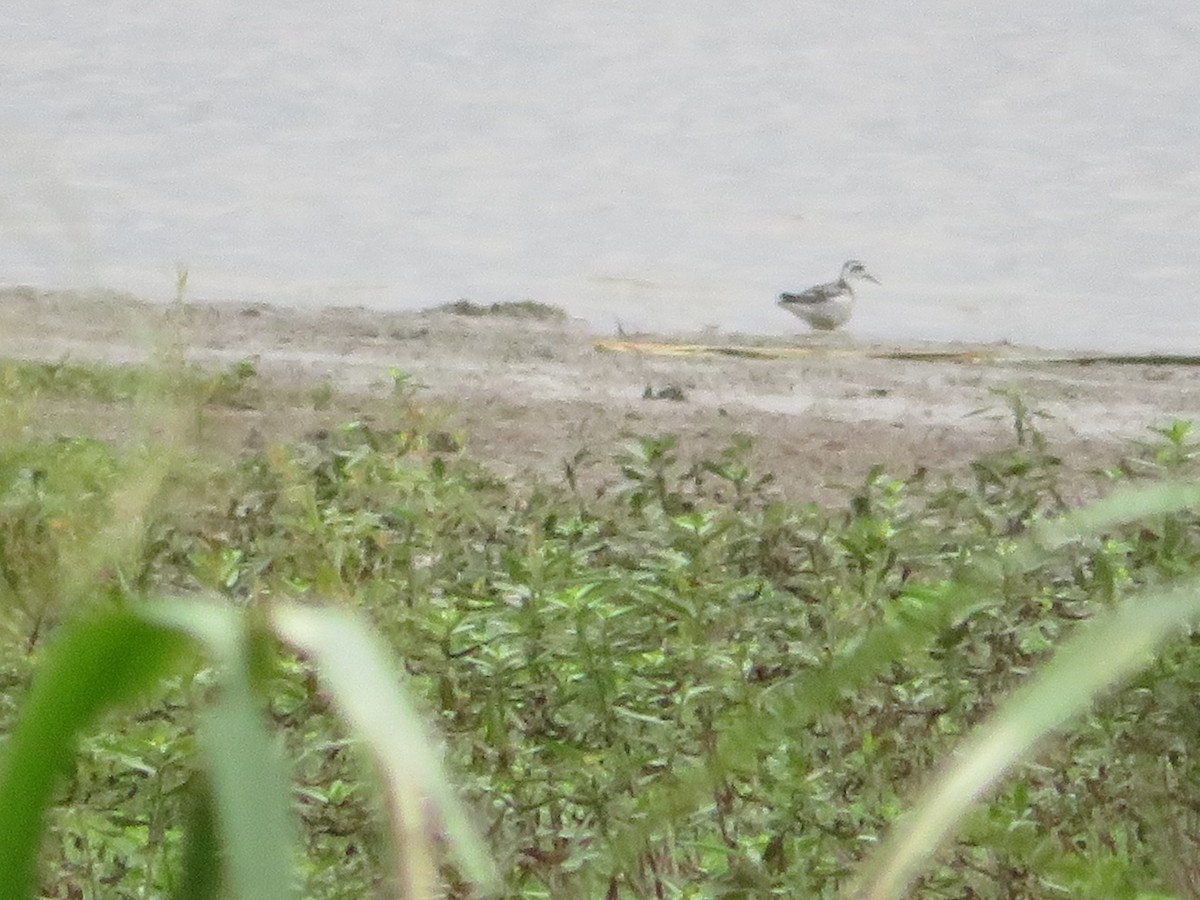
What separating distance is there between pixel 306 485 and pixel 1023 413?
111 centimetres

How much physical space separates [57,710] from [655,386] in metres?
5.10

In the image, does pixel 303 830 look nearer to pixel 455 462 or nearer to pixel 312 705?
pixel 312 705

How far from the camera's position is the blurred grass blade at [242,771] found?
75 cm

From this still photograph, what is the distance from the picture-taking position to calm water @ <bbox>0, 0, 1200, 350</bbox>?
7230 millimetres

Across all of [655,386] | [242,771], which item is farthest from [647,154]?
[242,771]

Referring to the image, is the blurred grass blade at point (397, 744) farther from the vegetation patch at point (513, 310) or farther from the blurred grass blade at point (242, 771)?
the vegetation patch at point (513, 310)

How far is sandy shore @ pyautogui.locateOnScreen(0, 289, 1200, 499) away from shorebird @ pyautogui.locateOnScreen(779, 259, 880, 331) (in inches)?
3.1

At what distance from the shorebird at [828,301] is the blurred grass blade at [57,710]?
5767 mm

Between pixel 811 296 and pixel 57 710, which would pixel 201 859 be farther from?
pixel 811 296

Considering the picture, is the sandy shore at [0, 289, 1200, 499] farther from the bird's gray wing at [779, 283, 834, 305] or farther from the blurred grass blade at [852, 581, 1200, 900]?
the blurred grass blade at [852, 581, 1200, 900]

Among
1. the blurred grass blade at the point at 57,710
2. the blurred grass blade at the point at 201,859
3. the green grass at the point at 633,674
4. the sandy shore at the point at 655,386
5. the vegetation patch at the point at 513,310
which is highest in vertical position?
the blurred grass blade at the point at 57,710

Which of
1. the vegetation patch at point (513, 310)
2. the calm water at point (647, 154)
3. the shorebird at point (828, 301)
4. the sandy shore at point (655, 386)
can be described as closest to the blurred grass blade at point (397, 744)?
the sandy shore at point (655, 386)

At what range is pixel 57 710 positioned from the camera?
0.83 m

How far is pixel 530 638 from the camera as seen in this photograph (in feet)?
8.94
